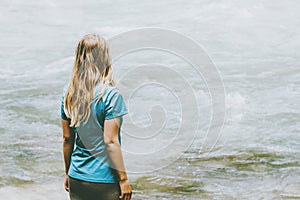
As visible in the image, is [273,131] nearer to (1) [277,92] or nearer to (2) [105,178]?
(1) [277,92]

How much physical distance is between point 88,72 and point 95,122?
228 mm

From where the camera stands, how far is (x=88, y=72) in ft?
7.80

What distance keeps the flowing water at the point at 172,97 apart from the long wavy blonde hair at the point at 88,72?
2120mm

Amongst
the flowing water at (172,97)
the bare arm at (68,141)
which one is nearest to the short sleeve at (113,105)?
the bare arm at (68,141)

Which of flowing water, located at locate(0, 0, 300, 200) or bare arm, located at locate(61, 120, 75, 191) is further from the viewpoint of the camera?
flowing water, located at locate(0, 0, 300, 200)

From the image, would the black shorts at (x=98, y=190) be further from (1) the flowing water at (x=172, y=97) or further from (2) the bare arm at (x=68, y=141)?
(1) the flowing water at (x=172, y=97)

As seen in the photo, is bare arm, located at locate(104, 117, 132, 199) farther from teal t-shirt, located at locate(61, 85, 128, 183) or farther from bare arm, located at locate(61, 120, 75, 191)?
bare arm, located at locate(61, 120, 75, 191)

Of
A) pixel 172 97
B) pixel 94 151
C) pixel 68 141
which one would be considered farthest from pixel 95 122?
pixel 172 97

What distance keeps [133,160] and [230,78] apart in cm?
317

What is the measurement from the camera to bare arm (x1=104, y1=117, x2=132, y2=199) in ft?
7.66

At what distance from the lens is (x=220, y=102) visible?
282 inches

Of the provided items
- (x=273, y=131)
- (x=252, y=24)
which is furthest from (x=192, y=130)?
(x=252, y=24)

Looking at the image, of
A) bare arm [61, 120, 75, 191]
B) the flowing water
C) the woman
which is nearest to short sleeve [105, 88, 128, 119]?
the woman

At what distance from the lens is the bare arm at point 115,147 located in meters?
2.33
